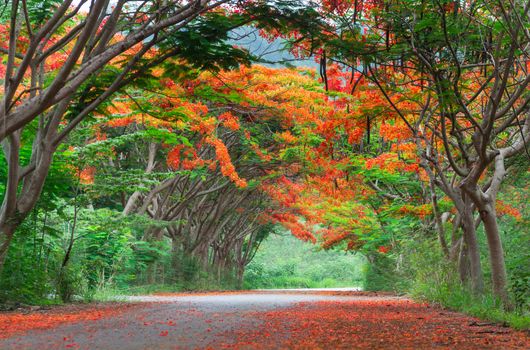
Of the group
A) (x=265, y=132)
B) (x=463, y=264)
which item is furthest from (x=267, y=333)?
(x=265, y=132)

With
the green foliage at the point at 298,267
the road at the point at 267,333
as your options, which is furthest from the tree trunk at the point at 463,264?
the green foliage at the point at 298,267

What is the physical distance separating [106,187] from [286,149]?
762 cm

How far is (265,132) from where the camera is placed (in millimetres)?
22938

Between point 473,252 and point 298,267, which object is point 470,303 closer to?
point 473,252

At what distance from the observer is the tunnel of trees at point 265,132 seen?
9.30 m

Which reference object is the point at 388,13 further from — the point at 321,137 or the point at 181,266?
the point at 181,266

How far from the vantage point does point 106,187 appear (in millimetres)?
15555

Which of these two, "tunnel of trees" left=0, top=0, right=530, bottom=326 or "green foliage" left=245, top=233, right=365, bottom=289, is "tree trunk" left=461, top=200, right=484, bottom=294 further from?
"green foliage" left=245, top=233, right=365, bottom=289

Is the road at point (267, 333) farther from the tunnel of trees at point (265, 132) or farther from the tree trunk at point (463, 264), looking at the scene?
the tree trunk at point (463, 264)

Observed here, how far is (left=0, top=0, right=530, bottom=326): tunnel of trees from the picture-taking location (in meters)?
9.30

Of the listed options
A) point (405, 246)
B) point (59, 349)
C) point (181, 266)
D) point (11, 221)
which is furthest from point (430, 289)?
point (181, 266)

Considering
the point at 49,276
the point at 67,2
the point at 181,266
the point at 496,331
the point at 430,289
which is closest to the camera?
the point at 67,2

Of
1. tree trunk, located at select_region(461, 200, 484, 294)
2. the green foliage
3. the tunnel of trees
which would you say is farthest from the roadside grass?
the green foliage

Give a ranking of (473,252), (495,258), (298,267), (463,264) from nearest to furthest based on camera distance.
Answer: (495,258), (473,252), (463,264), (298,267)
